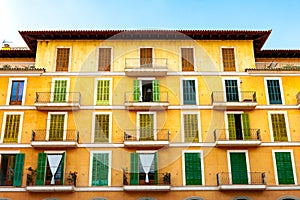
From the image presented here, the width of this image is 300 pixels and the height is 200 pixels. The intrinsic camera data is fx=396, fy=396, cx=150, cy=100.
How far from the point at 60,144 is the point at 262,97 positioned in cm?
1577

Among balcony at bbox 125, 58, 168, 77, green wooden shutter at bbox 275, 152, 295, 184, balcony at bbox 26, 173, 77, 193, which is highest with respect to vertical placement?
balcony at bbox 125, 58, 168, 77

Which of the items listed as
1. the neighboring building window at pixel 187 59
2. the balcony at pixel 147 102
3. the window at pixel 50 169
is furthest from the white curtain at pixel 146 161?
the neighboring building window at pixel 187 59

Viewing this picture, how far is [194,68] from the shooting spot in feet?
104

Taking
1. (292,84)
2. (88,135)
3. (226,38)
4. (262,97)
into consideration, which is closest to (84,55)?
(88,135)

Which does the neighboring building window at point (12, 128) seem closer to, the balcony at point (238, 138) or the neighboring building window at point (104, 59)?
the neighboring building window at point (104, 59)

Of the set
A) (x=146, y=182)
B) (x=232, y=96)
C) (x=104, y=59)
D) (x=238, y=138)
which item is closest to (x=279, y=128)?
(x=238, y=138)

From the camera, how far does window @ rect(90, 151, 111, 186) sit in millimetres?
28234

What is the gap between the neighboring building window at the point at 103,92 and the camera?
30703 mm

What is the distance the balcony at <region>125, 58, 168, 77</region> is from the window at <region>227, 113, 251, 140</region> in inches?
247

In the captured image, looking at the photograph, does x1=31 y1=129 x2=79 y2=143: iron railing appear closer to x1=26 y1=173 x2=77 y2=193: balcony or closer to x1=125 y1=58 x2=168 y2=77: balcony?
x1=26 y1=173 x2=77 y2=193: balcony

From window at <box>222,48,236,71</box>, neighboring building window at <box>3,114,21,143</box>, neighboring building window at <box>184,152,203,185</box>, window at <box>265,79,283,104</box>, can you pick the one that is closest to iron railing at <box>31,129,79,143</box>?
neighboring building window at <box>3,114,21,143</box>

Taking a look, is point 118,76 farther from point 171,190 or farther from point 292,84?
point 292,84

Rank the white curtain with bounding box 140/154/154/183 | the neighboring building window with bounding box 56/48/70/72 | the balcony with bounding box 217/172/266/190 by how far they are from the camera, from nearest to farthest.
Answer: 1. the balcony with bounding box 217/172/266/190
2. the white curtain with bounding box 140/154/154/183
3. the neighboring building window with bounding box 56/48/70/72

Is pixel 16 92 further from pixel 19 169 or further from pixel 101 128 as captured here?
pixel 101 128
